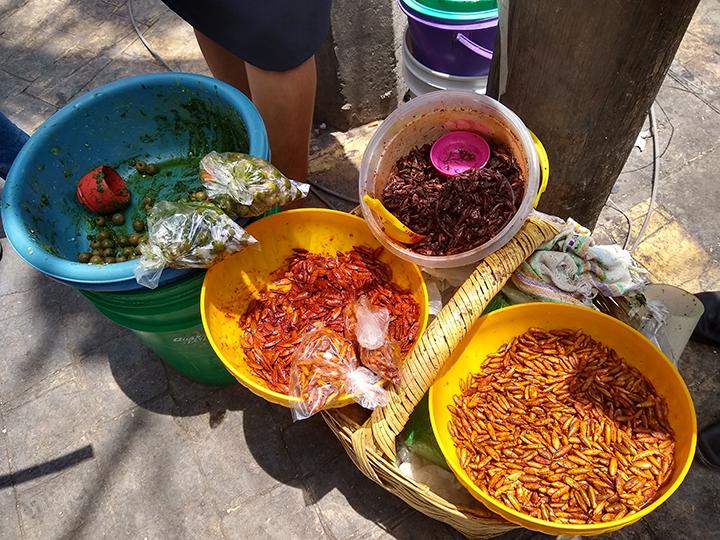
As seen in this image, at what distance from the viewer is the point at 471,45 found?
9.36ft

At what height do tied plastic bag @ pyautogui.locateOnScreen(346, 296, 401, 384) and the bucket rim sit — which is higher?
the bucket rim

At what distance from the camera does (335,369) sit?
198cm

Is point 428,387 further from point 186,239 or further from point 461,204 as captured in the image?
point 186,239

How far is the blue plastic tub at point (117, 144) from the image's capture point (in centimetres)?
223

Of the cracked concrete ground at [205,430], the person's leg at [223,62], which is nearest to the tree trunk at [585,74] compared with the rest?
the cracked concrete ground at [205,430]

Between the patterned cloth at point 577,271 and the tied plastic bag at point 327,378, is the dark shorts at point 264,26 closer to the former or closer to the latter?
the tied plastic bag at point 327,378

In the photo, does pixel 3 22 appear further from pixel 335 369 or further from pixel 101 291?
pixel 335 369

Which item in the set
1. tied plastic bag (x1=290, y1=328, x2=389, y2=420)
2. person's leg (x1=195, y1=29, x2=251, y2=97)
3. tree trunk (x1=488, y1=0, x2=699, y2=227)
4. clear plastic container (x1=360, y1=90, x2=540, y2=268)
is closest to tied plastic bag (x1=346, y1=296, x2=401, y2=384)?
tied plastic bag (x1=290, y1=328, x2=389, y2=420)

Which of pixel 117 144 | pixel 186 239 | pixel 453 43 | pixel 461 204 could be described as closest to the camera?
pixel 186 239

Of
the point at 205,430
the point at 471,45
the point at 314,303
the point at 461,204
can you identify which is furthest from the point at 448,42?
the point at 205,430

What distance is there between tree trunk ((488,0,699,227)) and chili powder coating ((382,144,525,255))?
0.84ft

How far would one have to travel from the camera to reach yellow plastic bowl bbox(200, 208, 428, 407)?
214 cm

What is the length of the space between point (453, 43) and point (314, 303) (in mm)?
1597

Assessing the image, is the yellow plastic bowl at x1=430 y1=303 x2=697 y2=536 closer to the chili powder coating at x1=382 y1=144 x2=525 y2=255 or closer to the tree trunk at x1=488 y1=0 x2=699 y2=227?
the chili powder coating at x1=382 y1=144 x2=525 y2=255
